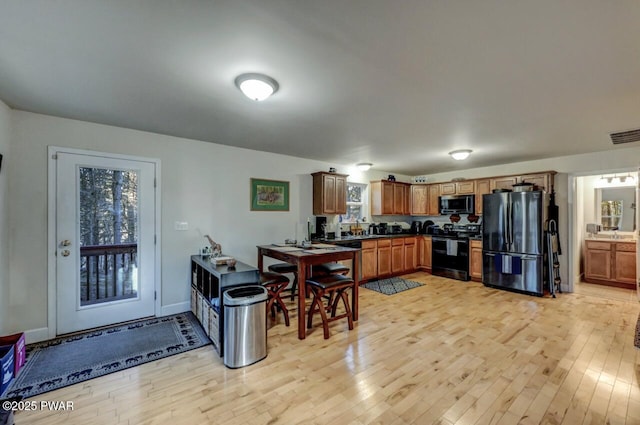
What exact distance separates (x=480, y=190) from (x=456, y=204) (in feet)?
1.80

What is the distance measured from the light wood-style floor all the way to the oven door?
2119 millimetres

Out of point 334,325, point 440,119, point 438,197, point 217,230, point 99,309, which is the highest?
point 440,119

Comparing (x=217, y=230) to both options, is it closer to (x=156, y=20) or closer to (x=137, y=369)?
(x=137, y=369)

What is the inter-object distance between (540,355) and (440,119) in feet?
8.41

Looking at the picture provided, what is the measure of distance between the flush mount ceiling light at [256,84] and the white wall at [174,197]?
2.05m

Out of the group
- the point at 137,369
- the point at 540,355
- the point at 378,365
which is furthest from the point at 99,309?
the point at 540,355

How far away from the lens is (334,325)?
10.9 ft

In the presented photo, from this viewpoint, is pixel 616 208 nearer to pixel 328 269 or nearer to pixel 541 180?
pixel 541 180

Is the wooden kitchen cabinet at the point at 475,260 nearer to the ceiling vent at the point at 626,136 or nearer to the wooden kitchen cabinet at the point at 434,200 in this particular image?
the wooden kitchen cabinet at the point at 434,200

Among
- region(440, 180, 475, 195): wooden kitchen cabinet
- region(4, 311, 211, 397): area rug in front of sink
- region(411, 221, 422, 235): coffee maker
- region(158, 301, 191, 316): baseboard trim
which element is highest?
region(440, 180, 475, 195): wooden kitchen cabinet

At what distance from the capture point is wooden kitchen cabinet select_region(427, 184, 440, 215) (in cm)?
634

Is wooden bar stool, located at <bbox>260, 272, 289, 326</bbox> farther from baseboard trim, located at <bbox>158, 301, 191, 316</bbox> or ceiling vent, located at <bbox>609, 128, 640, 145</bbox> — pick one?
ceiling vent, located at <bbox>609, 128, 640, 145</bbox>

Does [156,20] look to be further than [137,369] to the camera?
No

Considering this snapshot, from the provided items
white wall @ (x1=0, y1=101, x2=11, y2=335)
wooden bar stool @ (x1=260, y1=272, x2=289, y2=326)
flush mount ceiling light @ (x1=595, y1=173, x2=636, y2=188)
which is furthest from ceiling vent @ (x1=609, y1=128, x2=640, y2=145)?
white wall @ (x1=0, y1=101, x2=11, y2=335)
